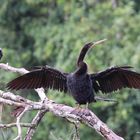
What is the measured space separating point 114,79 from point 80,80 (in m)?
0.32

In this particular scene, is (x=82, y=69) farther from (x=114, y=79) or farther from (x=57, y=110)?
(x=57, y=110)

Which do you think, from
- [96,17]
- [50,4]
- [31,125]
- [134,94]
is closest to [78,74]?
[31,125]

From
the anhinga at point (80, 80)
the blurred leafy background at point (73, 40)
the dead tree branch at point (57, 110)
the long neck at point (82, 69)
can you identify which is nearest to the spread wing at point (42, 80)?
the anhinga at point (80, 80)

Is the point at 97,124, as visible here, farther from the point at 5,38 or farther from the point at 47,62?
the point at 5,38

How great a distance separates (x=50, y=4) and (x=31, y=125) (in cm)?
919

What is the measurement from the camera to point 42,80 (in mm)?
5371

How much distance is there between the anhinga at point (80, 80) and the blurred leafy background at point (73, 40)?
3.05 metres

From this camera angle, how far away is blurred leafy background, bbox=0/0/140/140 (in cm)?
1030

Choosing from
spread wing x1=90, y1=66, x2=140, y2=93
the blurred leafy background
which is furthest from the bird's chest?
the blurred leafy background

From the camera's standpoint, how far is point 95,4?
500 inches

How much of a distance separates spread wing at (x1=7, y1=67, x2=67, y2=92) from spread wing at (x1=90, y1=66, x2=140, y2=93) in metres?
0.25

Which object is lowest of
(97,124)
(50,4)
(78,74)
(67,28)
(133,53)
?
(97,124)

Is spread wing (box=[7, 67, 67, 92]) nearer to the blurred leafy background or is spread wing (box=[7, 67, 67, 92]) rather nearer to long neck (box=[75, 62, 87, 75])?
long neck (box=[75, 62, 87, 75])

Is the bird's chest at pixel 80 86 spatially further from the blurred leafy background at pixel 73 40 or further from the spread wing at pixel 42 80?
the blurred leafy background at pixel 73 40
